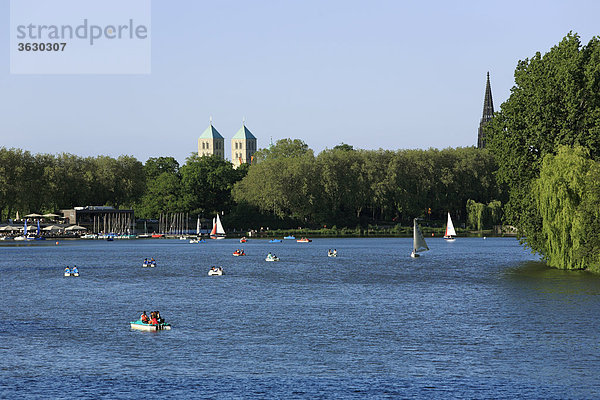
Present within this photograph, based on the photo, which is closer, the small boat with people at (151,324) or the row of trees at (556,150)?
the small boat with people at (151,324)

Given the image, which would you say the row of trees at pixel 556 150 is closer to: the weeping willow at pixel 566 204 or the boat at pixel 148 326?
the weeping willow at pixel 566 204

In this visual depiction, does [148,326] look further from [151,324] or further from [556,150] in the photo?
[556,150]

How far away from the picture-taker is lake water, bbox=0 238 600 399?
3491cm

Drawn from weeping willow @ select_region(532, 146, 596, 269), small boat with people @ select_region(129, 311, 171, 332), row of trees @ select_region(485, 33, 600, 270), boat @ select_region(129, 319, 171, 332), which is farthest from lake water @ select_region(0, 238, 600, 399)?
row of trees @ select_region(485, 33, 600, 270)

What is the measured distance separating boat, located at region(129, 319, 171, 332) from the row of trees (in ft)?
144

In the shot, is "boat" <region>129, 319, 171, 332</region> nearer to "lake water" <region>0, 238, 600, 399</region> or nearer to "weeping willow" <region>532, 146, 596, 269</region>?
"lake water" <region>0, 238, 600, 399</region>

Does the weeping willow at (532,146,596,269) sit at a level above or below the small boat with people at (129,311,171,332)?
above

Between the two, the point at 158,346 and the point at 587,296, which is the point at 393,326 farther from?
the point at 587,296

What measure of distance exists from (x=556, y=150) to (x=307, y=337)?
46.1m

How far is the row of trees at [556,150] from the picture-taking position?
77.5m

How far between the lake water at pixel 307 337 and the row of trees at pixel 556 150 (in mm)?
4357

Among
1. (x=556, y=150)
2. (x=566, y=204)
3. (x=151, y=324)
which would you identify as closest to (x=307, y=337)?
(x=151, y=324)

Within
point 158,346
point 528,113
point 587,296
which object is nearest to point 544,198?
point 528,113

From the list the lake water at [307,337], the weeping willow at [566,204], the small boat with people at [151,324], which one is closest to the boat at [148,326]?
the small boat with people at [151,324]
